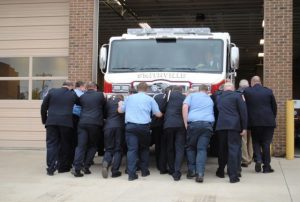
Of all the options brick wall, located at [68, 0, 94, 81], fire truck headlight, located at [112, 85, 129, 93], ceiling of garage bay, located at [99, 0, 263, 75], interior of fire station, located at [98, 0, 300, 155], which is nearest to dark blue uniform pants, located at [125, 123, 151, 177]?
fire truck headlight, located at [112, 85, 129, 93]

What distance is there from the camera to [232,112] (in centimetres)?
907

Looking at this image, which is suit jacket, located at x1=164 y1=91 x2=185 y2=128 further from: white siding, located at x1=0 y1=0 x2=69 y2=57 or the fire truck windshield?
white siding, located at x1=0 y1=0 x2=69 y2=57

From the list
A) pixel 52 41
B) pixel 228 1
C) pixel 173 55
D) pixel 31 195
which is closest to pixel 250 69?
pixel 228 1

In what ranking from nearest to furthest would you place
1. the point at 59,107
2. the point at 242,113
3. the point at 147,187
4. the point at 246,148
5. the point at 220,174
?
the point at 147,187
the point at 242,113
the point at 220,174
the point at 59,107
the point at 246,148

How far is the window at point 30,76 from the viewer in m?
14.4

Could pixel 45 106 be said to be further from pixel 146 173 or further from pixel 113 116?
pixel 146 173

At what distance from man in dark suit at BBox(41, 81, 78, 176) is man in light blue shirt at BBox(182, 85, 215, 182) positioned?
91.8 inches

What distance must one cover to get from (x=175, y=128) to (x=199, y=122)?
489 millimetres

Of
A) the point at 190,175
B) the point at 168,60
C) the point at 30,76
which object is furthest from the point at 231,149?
the point at 30,76

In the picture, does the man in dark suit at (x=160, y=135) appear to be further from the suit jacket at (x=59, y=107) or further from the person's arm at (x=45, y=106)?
the person's arm at (x=45, y=106)

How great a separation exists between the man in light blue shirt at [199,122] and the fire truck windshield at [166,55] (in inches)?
45.1

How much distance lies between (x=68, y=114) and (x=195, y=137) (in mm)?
2565

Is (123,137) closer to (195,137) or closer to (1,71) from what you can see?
(195,137)

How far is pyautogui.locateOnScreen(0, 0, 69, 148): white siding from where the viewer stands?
47.4ft
